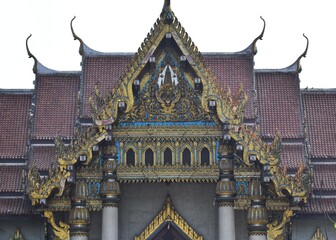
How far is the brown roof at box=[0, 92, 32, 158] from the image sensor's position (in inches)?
1323

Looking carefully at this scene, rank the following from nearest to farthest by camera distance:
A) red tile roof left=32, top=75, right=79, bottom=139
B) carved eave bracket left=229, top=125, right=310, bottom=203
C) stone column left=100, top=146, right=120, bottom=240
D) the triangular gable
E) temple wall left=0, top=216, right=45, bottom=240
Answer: carved eave bracket left=229, top=125, right=310, bottom=203, the triangular gable, stone column left=100, top=146, right=120, bottom=240, temple wall left=0, top=216, right=45, bottom=240, red tile roof left=32, top=75, right=79, bottom=139

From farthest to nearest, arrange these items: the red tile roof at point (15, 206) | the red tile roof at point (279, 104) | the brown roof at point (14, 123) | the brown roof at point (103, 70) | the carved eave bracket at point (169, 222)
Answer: the brown roof at point (103, 70)
the red tile roof at point (279, 104)
the brown roof at point (14, 123)
the red tile roof at point (15, 206)
the carved eave bracket at point (169, 222)

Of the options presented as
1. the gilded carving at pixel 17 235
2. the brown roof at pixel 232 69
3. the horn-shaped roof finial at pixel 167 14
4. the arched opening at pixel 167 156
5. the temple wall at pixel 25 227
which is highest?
the brown roof at pixel 232 69

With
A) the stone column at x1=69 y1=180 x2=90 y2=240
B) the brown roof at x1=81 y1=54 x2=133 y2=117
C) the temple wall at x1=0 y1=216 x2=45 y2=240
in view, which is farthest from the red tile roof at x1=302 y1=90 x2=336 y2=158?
the temple wall at x1=0 y1=216 x2=45 y2=240

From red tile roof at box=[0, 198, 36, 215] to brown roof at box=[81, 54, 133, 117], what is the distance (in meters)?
4.70

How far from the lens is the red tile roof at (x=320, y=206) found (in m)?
31.7

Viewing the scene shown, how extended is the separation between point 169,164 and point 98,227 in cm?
298

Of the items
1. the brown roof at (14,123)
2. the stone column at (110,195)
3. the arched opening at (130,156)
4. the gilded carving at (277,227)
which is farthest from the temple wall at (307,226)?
the brown roof at (14,123)

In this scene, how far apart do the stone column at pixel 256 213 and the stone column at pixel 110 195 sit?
3914mm

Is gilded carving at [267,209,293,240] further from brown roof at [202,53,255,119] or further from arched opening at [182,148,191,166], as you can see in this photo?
brown roof at [202,53,255,119]

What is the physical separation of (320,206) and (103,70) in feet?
29.6

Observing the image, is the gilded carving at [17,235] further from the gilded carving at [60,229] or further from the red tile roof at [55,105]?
the red tile roof at [55,105]

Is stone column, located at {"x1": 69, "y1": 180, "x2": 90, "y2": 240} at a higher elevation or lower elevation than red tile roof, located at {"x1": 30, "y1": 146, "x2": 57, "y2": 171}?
lower

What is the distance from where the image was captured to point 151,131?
30.0 meters
